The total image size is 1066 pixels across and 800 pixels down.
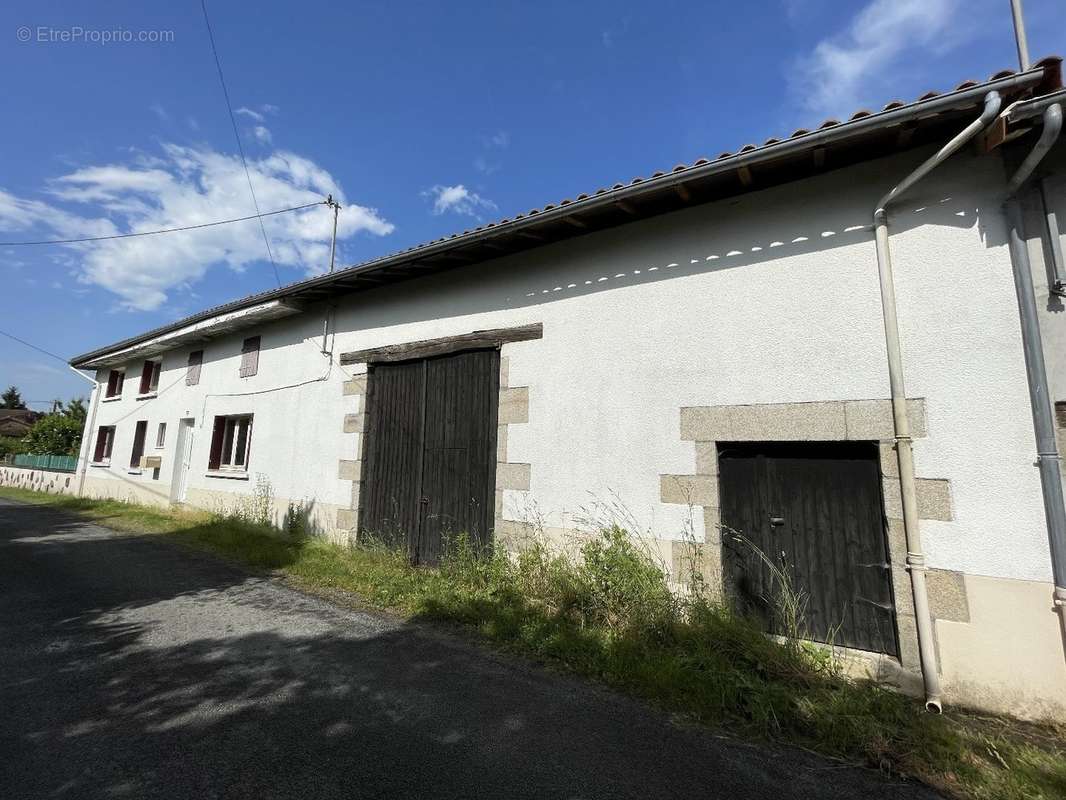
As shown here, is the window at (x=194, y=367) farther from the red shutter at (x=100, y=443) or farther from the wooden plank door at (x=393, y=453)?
the wooden plank door at (x=393, y=453)

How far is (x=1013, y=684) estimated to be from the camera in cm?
315

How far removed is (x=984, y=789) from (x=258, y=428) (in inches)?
396

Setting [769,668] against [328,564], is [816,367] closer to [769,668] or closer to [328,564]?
[769,668]

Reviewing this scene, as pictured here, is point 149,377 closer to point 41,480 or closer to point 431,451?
point 41,480

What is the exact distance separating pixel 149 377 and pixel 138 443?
180 centimetres

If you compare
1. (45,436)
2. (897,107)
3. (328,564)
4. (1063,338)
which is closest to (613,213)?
(897,107)

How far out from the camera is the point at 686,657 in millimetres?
3564

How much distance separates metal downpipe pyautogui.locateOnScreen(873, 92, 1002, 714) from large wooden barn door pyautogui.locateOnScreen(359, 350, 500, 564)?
3.90 m

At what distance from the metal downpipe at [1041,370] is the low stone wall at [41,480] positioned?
20625mm

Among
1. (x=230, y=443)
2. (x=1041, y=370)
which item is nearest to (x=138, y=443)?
(x=230, y=443)

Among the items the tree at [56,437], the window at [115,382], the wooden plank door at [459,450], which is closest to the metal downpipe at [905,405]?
the wooden plank door at [459,450]

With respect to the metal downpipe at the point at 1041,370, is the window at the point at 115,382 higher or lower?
higher

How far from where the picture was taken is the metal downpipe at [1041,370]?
307 cm

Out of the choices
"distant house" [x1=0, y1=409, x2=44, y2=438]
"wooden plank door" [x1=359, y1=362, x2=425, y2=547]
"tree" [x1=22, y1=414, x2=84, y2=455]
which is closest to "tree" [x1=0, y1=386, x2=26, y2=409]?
"distant house" [x1=0, y1=409, x2=44, y2=438]
